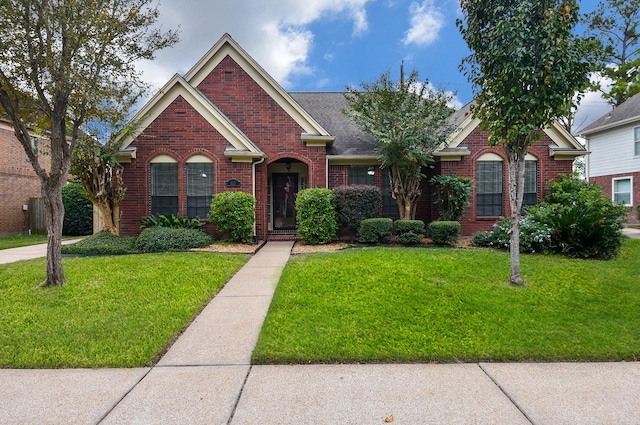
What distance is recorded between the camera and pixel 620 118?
60.8ft

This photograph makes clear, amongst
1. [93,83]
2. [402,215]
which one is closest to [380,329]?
[93,83]

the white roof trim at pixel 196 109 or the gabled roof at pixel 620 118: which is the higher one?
the gabled roof at pixel 620 118

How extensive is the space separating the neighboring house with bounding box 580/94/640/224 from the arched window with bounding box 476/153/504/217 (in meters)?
9.48

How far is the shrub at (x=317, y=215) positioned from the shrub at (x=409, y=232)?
191 cm

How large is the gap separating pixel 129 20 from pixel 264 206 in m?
6.89

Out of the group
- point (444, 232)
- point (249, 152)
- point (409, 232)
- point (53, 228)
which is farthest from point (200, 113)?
point (444, 232)

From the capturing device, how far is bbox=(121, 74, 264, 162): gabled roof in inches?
442

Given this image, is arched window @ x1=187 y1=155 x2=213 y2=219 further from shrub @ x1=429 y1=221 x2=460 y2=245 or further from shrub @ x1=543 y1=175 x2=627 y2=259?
shrub @ x1=543 y1=175 x2=627 y2=259

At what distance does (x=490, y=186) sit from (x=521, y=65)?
7.17 meters

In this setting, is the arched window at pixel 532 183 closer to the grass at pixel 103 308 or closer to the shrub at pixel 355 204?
the shrub at pixel 355 204

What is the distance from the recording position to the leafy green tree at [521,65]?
5562 millimetres

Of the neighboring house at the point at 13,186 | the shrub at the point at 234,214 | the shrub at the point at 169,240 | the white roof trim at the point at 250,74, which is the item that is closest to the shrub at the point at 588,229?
the white roof trim at the point at 250,74

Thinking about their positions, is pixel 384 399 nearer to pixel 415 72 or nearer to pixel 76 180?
pixel 415 72

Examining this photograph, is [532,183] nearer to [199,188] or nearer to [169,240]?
[199,188]
